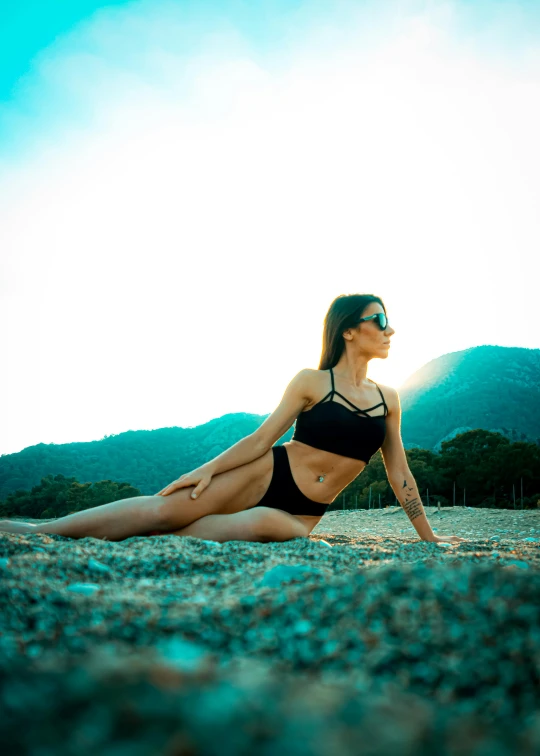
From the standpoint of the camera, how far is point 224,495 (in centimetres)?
466

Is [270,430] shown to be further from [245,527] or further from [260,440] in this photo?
[245,527]

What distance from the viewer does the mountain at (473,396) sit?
52.7m

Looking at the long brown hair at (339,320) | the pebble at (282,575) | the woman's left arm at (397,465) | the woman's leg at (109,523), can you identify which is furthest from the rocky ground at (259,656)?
the long brown hair at (339,320)

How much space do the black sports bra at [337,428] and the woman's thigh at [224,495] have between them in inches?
16.9

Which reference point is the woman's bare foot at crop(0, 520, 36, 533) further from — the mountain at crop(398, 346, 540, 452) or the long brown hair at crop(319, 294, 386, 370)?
the mountain at crop(398, 346, 540, 452)

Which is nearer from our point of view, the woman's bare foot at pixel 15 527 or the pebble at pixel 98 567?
the pebble at pixel 98 567

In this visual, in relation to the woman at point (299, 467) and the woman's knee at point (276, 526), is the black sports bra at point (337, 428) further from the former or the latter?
the woman's knee at point (276, 526)

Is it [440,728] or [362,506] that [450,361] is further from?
[440,728]

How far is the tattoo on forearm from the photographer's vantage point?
5.14 m

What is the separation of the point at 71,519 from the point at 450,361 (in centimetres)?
7184

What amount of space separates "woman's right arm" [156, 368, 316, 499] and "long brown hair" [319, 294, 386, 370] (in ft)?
1.22

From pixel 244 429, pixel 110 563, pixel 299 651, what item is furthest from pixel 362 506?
pixel 244 429

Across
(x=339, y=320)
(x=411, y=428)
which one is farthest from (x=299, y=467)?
(x=411, y=428)

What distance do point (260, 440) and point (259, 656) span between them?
11.0 ft
